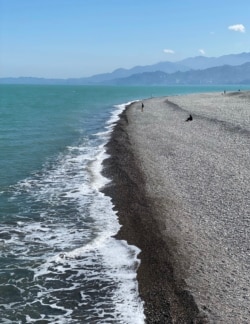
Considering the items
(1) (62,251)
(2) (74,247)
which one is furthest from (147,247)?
(1) (62,251)

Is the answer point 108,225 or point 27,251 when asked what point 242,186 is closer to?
point 108,225

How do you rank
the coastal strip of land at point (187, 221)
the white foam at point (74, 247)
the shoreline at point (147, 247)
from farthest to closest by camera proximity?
the white foam at point (74, 247)
the coastal strip of land at point (187, 221)
the shoreline at point (147, 247)

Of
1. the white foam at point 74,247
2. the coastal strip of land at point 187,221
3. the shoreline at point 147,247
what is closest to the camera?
the shoreline at point 147,247

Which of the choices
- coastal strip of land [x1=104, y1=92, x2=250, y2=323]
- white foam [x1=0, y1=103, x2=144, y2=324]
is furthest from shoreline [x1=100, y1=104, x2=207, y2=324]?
white foam [x1=0, y1=103, x2=144, y2=324]

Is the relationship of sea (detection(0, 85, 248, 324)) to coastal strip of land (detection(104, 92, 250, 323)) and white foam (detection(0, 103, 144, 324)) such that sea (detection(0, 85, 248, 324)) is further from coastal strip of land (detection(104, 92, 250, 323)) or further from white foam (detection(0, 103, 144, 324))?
coastal strip of land (detection(104, 92, 250, 323))

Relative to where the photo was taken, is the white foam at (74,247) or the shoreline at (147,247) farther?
the white foam at (74,247)

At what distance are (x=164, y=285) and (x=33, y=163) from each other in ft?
61.6

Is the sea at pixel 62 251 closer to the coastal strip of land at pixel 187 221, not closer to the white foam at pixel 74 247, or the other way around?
the white foam at pixel 74 247

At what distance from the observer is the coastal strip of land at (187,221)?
1064 cm

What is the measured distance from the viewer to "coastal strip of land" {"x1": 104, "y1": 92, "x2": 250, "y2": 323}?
34.9 ft

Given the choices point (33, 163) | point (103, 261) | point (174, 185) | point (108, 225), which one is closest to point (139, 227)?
point (108, 225)

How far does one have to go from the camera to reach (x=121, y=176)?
22969 millimetres

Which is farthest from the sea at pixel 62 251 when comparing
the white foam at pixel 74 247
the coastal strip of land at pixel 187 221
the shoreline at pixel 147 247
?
the coastal strip of land at pixel 187 221

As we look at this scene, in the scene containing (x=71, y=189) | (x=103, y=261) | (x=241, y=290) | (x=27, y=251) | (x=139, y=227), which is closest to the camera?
(x=241, y=290)
